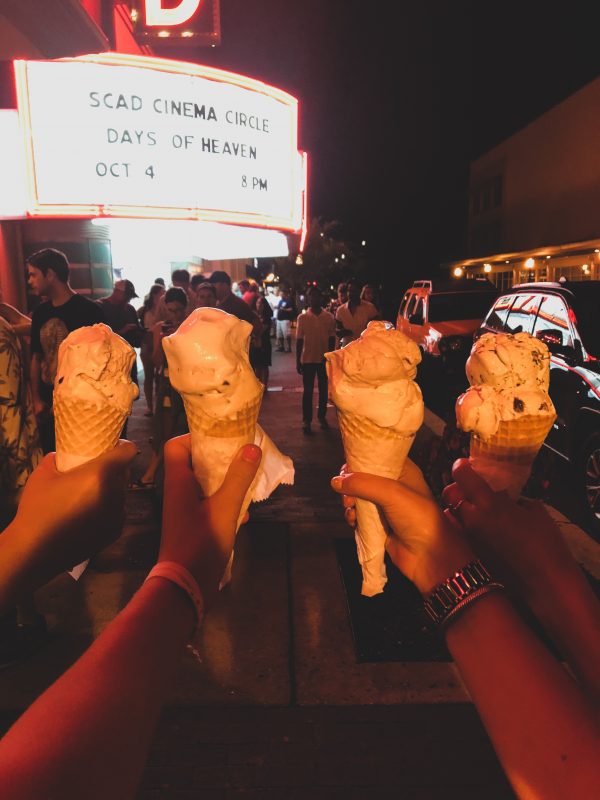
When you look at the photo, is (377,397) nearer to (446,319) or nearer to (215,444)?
(215,444)

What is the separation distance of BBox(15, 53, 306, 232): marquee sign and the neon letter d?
1.53m

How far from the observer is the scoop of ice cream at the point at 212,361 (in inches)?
58.8

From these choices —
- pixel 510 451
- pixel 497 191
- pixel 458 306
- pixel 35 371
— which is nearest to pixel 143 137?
pixel 35 371

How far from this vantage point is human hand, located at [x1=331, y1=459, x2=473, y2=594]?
4.29 feet

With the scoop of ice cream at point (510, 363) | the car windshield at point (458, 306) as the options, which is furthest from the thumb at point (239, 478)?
the car windshield at point (458, 306)

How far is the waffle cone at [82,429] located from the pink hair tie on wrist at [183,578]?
0.60 m

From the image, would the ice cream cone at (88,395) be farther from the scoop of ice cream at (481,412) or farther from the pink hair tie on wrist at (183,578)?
the scoop of ice cream at (481,412)

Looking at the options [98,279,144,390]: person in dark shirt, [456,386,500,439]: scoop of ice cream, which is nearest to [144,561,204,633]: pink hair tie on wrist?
[456,386,500,439]: scoop of ice cream

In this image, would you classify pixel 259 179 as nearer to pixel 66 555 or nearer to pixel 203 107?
pixel 203 107

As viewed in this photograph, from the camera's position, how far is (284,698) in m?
2.98

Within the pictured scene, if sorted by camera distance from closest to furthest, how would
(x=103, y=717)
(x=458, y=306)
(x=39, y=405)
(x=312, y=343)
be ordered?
(x=103, y=717)
(x=39, y=405)
(x=312, y=343)
(x=458, y=306)

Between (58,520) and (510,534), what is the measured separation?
126 cm

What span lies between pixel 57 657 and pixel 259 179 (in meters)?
5.77

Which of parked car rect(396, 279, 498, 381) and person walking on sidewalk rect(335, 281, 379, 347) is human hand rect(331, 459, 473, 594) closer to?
person walking on sidewalk rect(335, 281, 379, 347)
